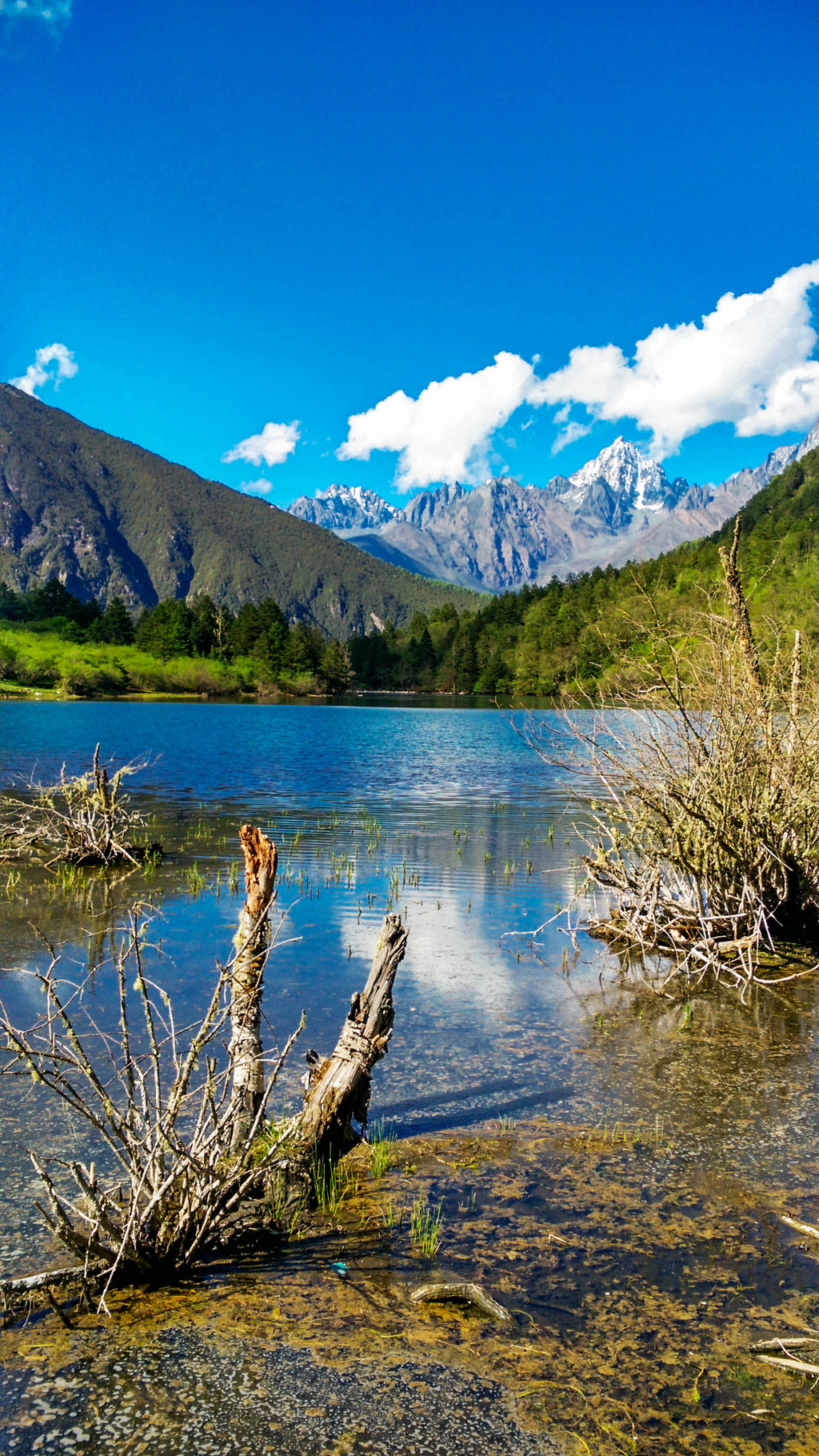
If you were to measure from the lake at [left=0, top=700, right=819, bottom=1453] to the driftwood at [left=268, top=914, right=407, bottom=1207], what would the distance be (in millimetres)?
833

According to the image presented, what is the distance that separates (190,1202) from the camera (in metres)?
4.66

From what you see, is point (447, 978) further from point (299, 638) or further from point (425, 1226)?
point (299, 638)

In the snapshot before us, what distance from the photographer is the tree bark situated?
18.4ft

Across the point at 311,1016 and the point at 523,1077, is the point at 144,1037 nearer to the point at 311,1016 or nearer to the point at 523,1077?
the point at 311,1016

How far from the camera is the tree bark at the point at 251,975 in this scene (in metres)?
5.60

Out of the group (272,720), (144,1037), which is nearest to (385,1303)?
(144,1037)

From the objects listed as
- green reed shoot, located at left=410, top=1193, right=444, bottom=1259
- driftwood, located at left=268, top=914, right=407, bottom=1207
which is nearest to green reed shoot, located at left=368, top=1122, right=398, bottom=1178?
driftwood, located at left=268, top=914, right=407, bottom=1207

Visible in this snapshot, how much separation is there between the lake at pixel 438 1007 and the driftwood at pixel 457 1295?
47cm

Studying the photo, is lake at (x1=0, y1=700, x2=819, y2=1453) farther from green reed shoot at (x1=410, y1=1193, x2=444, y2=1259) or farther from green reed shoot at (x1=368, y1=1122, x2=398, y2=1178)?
green reed shoot at (x1=410, y1=1193, x2=444, y2=1259)

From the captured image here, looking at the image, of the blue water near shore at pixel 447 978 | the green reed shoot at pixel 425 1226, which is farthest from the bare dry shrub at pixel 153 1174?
the green reed shoot at pixel 425 1226

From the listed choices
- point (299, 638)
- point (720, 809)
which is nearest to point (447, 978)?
point (720, 809)

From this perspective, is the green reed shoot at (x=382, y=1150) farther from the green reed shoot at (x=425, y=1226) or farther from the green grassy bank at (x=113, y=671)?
the green grassy bank at (x=113, y=671)

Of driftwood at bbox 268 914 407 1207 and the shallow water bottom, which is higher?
driftwood at bbox 268 914 407 1207

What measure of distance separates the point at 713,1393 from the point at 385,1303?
159cm
